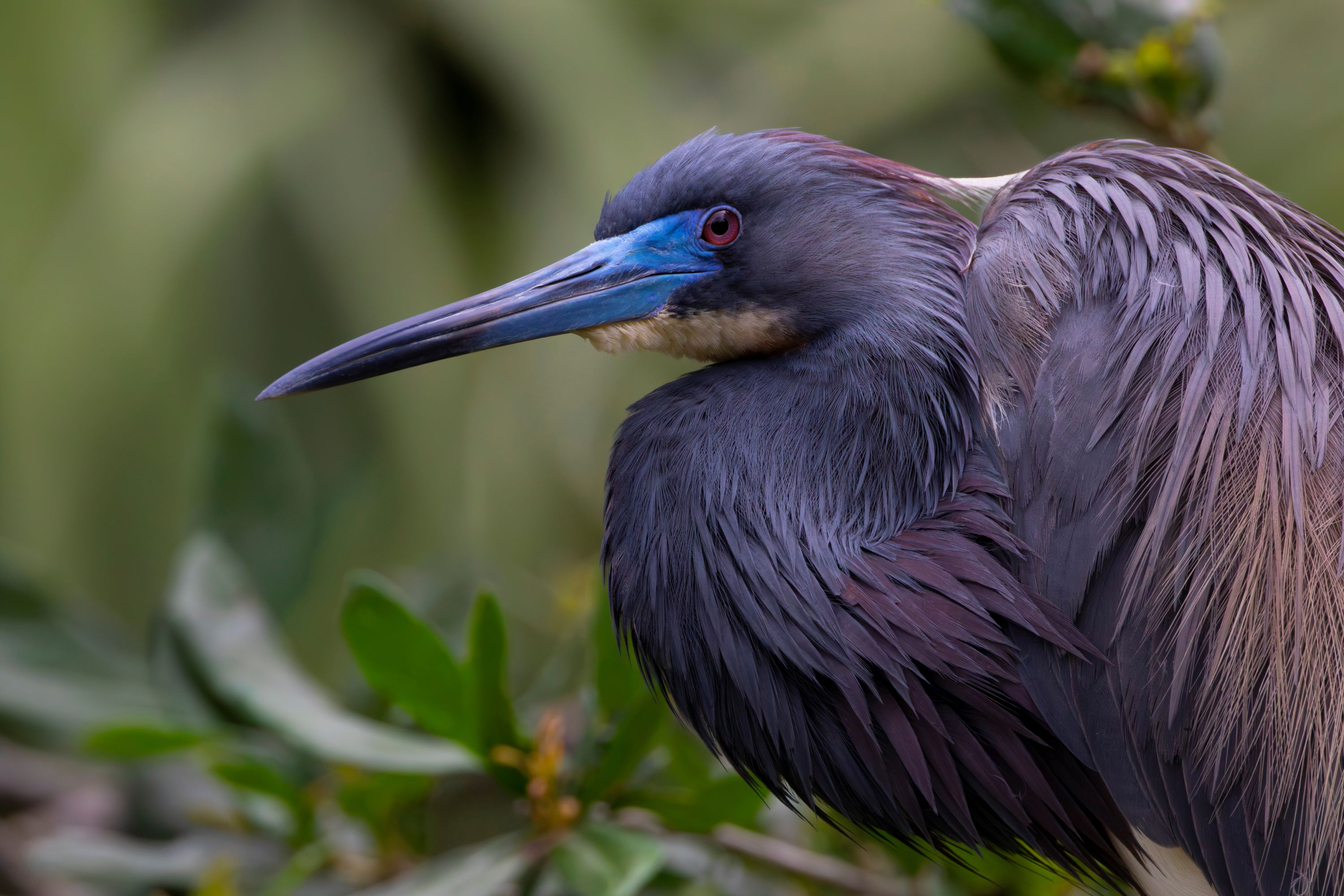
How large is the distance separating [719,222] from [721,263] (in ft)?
0.15

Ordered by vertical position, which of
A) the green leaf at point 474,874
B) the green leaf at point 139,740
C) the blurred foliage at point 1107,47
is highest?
the blurred foliage at point 1107,47

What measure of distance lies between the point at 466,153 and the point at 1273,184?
8.04 feet

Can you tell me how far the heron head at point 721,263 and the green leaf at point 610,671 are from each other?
0.33 m

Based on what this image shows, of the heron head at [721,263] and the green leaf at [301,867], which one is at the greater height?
the heron head at [721,263]

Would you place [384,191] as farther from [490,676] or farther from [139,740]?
[490,676]

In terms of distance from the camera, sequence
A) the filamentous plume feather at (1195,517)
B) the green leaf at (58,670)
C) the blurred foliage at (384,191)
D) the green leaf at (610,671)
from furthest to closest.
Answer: the blurred foliage at (384,191) < the green leaf at (58,670) < the green leaf at (610,671) < the filamentous plume feather at (1195,517)

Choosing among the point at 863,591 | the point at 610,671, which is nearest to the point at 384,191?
the point at 610,671

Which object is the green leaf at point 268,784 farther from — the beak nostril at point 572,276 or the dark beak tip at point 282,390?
the beak nostril at point 572,276

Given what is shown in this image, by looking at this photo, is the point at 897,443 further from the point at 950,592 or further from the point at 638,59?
the point at 638,59

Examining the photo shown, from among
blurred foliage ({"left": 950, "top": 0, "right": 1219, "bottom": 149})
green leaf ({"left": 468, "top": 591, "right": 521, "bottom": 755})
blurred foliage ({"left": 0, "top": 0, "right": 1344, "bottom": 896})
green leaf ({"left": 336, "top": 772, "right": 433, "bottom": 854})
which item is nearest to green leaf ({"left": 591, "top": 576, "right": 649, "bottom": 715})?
green leaf ({"left": 468, "top": 591, "right": 521, "bottom": 755})

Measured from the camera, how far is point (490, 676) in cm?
120

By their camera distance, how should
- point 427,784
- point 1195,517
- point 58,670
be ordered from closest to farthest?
point 1195,517 → point 427,784 → point 58,670

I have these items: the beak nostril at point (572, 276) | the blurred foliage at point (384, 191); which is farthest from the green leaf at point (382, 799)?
the blurred foliage at point (384, 191)

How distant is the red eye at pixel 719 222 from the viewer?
48.1 inches
